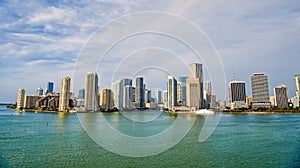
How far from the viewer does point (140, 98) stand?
80.5 ft

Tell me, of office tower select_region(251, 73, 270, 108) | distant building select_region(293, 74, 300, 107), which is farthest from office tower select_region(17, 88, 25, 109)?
distant building select_region(293, 74, 300, 107)

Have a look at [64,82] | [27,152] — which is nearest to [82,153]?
[27,152]

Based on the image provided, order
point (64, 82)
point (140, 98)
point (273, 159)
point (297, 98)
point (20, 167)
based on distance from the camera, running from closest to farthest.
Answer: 1. point (20, 167)
2. point (273, 159)
3. point (140, 98)
4. point (64, 82)
5. point (297, 98)

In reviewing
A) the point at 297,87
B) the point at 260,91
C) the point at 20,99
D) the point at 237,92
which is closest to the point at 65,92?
the point at 20,99

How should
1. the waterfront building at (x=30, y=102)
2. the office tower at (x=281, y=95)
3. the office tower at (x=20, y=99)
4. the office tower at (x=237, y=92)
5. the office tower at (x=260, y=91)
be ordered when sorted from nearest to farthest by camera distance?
the office tower at (x=260, y=91)
the office tower at (x=237, y=92)
the office tower at (x=281, y=95)
the office tower at (x=20, y=99)
the waterfront building at (x=30, y=102)

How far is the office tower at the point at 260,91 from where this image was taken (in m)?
103

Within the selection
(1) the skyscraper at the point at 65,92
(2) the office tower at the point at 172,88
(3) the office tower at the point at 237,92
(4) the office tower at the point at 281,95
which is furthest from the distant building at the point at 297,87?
(1) the skyscraper at the point at 65,92

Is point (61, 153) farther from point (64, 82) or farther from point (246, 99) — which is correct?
point (246, 99)

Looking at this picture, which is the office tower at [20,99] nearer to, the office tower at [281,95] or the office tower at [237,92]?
the office tower at [237,92]

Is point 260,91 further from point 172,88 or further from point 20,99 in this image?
point 20,99

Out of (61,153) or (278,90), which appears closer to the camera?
(61,153)

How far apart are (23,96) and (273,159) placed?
128460 mm

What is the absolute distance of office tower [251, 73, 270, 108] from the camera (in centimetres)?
10325

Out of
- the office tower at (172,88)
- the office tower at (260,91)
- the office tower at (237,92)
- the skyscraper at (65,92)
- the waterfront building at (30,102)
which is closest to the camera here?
the office tower at (172,88)
